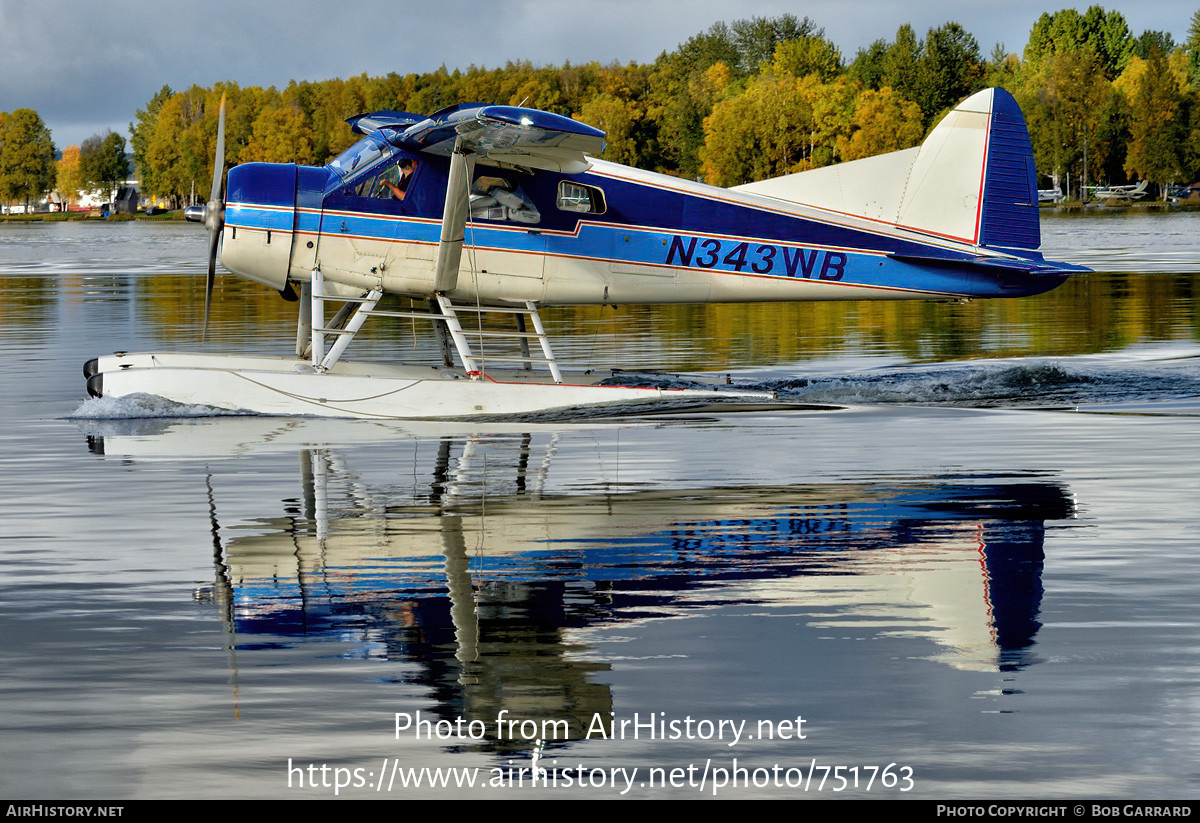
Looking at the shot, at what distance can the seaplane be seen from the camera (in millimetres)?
12406

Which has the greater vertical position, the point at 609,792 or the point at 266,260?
the point at 266,260

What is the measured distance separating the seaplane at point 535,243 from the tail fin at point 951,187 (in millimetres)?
18

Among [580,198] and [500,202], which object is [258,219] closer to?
[500,202]

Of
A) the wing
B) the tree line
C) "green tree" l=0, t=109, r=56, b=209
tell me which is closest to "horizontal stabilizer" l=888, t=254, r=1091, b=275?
the wing

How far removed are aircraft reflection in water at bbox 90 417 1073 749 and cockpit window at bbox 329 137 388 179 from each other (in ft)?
14.1

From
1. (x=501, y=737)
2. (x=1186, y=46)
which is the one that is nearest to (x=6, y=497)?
(x=501, y=737)

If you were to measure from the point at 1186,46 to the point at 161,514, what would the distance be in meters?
176

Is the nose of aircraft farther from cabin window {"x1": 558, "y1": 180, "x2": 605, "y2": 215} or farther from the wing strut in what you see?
cabin window {"x1": 558, "y1": 180, "x2": 605, "y2": 215}

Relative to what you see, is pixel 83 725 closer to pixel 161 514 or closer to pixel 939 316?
pixel 161 514

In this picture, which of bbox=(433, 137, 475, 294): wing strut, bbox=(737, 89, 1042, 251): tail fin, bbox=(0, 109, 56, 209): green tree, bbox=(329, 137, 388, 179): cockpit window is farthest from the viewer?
bbox=(0, 109, 56, 209): green tree

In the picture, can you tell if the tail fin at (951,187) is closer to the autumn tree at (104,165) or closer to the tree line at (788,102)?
the tree line at (788,102)

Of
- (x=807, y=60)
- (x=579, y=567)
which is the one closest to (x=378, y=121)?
(x=579, y=567)

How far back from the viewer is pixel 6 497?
8812 mm

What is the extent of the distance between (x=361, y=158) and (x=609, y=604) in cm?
801
